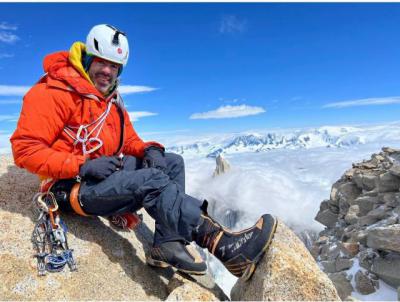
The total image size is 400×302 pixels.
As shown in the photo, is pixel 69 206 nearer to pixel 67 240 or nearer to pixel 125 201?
pixel 67 240

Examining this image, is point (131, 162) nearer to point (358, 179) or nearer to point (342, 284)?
point (342, 284)

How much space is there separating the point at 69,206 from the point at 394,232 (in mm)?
14037

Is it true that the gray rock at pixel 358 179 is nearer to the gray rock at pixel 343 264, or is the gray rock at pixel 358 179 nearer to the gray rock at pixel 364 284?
the gray rock at pixel 343 264

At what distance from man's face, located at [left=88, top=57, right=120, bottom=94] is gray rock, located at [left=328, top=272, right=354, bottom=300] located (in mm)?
14944

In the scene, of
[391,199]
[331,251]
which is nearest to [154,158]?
[391,199]

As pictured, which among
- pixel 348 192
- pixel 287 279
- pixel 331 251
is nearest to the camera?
pixel 287 279

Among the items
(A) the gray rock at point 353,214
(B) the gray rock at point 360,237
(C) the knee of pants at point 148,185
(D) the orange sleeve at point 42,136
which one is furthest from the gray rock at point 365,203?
(D) the orange sleeve at point 42,136

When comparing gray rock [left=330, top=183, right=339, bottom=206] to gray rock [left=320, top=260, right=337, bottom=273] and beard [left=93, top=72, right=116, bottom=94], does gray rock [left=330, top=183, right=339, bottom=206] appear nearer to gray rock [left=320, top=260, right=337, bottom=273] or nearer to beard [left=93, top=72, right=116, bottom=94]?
gray rock [left=320, top=260, right=337, bottom=273]

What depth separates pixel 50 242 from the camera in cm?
575

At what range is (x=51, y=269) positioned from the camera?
5504 mm

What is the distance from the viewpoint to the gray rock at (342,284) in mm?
16391

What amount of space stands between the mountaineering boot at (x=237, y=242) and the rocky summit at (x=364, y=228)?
11.9 metres

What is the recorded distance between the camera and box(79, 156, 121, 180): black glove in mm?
5547

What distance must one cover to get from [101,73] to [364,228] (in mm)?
18261
